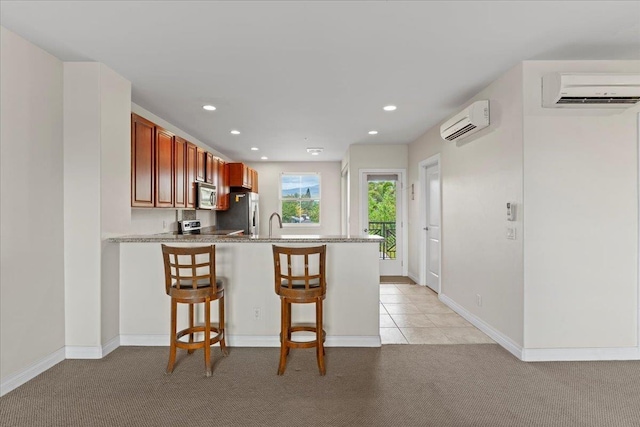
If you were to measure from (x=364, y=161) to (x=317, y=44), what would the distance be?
3.75 metres

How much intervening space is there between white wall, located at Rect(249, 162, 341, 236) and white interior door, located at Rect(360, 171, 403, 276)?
1756mm

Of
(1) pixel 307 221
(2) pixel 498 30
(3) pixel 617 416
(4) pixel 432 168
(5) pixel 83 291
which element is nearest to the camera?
(3) pixel 617 416

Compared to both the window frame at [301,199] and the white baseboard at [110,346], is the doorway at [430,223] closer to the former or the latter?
the window frame at [301,199]

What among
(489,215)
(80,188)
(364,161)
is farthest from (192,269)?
(364,161)

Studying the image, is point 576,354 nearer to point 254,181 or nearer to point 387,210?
point 387,210

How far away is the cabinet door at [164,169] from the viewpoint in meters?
3.71

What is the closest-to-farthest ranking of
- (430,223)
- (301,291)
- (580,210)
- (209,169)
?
(301,291)
(580,210)
(209,169)
(430,223)

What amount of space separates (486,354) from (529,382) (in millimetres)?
476

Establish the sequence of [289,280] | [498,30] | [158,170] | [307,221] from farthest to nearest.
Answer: [307,221] → [158,170] → [289,280] → [498,30]

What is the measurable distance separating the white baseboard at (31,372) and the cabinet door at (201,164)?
106 inches

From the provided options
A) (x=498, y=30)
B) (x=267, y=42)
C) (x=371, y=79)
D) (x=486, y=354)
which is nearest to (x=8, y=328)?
(x=267, y=42)

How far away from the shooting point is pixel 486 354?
293cm

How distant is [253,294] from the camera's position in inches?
124

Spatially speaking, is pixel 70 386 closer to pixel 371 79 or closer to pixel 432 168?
pixel 371 79
